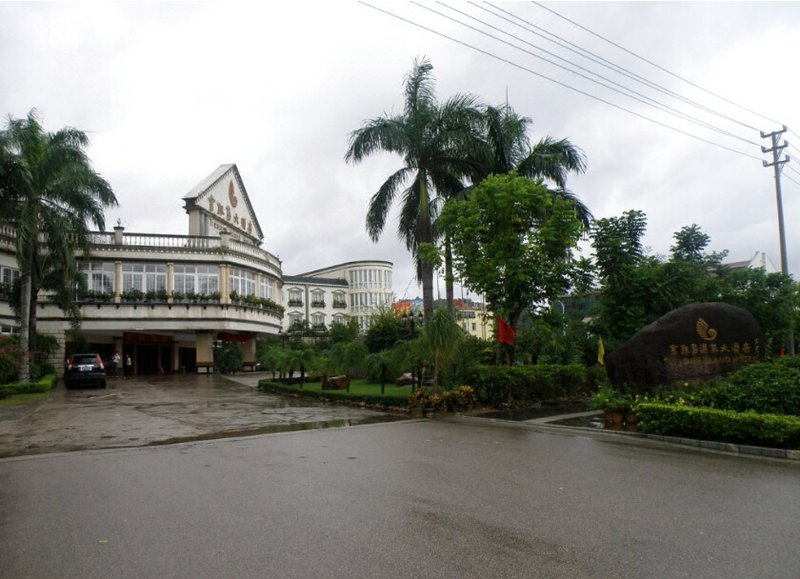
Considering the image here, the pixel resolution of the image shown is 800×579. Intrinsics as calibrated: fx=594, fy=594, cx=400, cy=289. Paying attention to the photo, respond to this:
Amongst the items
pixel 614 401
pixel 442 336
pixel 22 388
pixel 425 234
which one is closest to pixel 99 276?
pixel 22 388

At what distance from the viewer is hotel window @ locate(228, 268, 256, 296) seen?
41.4m

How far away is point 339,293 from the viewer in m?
80.5

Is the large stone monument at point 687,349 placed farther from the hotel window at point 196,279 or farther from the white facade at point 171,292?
the hotel window at point 196,279

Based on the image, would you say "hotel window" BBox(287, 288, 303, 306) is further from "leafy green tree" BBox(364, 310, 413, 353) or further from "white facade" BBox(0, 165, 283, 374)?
"leafy green tree" BBox(364, 310, 413, 353)

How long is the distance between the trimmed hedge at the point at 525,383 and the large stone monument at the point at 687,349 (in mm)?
3647

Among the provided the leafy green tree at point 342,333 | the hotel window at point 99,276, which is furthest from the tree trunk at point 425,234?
the hotel window at point 99,276

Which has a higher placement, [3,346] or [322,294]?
[322,294]

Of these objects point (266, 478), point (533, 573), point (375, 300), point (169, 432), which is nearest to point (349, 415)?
point (169, 432)

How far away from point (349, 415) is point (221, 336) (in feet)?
103

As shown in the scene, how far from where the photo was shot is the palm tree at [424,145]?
2128 centimetres

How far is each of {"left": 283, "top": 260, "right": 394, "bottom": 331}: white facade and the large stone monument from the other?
183 feet

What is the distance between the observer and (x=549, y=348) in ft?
77.5

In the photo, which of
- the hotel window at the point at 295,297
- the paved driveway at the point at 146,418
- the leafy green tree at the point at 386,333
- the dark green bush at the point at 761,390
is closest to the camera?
the dark green bush at the point at 761,390

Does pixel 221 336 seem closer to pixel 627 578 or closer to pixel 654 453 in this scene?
pixel 654 453
